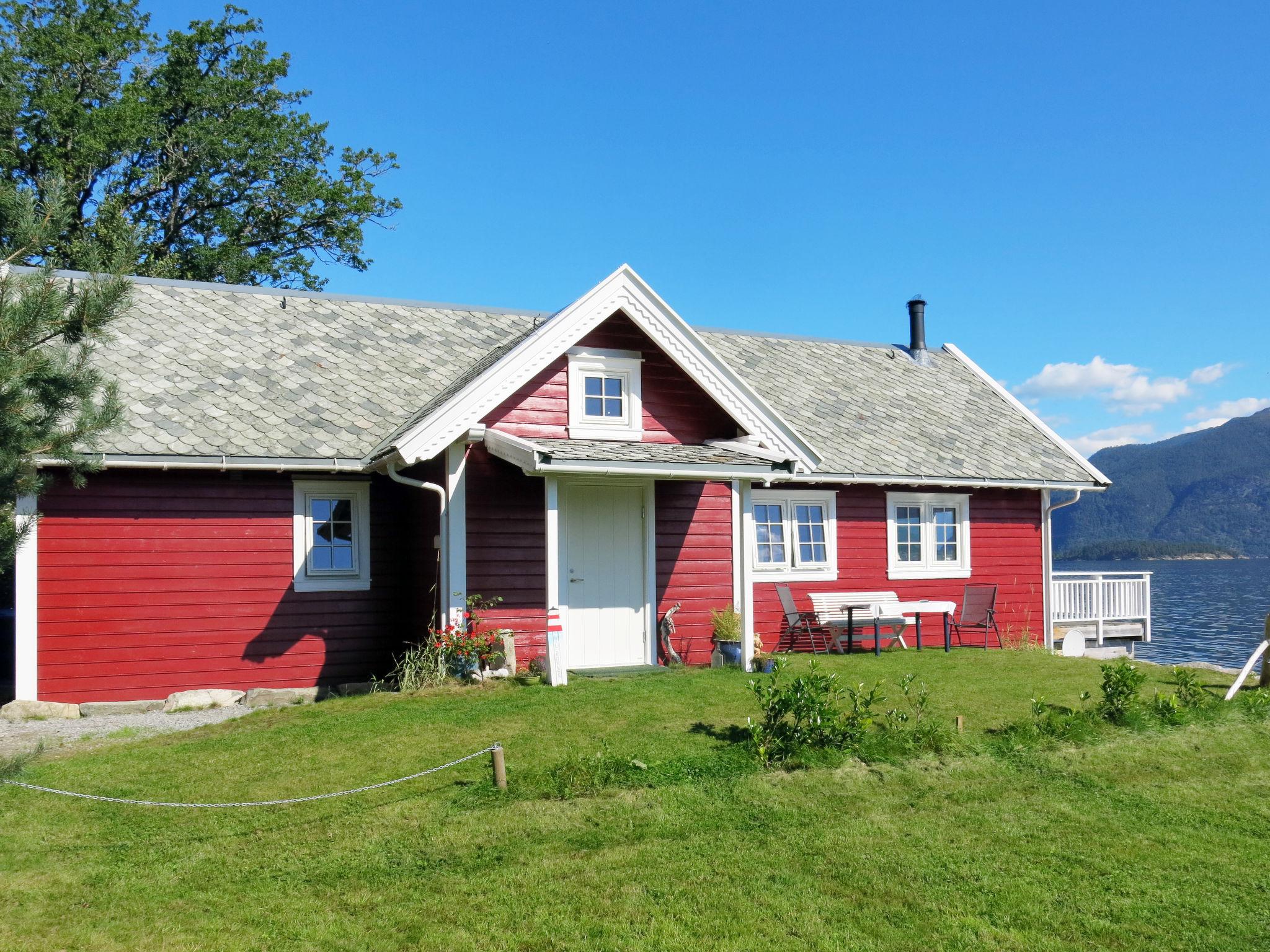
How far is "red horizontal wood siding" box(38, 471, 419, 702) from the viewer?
504 inches

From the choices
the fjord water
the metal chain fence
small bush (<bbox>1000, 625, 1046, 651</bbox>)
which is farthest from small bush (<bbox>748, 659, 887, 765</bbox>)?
the fjord water

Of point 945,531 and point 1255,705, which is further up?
point 945,531

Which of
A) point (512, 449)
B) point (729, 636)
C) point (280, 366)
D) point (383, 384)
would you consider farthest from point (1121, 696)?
point (280, 366)

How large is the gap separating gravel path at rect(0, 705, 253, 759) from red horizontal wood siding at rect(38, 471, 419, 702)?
2.52 feet

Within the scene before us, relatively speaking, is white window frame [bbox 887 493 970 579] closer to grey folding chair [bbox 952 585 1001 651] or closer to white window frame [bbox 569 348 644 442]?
grey folding chair [bbox 952 585 1001 651]

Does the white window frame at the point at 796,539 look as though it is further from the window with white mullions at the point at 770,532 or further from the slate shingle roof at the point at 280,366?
the slate shingle roof at the point at 280,366

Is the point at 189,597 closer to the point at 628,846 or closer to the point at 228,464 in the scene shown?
the point at 228,464

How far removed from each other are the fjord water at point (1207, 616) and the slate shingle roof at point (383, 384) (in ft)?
17.3

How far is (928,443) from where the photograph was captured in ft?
61.4

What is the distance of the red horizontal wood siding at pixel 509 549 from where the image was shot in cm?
1331

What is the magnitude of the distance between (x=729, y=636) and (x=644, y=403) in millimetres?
3335

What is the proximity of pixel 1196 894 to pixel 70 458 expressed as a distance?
777 centimetres

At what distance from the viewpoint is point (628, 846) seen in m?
7.37

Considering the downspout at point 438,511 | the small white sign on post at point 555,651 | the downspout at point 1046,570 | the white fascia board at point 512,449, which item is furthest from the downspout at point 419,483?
the downspout at point 1046,570
